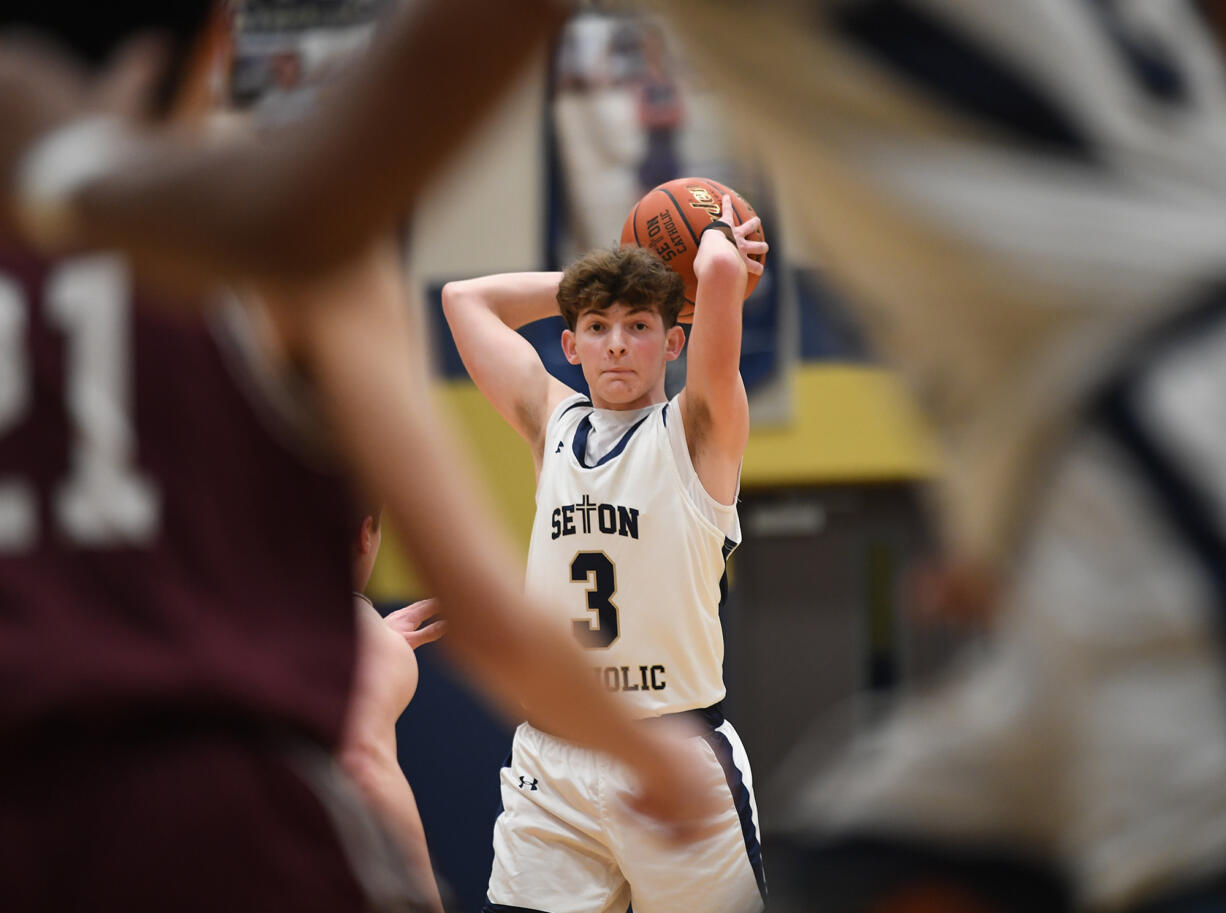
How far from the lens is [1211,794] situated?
3.37ft

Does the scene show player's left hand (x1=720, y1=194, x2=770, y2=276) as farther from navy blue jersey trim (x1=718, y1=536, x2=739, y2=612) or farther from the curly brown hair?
navy blue jersey trim (x1=718, y1=536, x2=739, y2=612)

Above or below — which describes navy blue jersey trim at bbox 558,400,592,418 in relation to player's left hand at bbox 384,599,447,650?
above

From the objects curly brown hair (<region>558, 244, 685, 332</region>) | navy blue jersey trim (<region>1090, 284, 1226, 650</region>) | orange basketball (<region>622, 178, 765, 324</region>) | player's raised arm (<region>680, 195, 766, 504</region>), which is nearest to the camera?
navy blue jersey trim (<region>1090, 284, 1226, 650</region>)

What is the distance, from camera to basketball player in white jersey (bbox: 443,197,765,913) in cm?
420

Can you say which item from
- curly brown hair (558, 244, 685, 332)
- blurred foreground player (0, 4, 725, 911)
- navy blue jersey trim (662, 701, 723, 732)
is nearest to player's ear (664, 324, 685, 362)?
curly brown hair (558, 244, 685, 332)

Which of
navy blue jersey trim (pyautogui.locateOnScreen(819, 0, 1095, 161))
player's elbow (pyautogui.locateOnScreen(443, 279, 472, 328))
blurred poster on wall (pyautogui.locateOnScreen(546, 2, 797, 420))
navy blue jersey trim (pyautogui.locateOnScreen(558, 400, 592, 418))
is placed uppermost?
blurred poster on wall (pyautogui.locateOnScreen(546, 2, 797, 420))

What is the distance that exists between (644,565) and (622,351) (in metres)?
0.66

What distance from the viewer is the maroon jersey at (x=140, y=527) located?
122 centimetres

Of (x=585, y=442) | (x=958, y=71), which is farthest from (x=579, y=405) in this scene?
(x=958, y=71)

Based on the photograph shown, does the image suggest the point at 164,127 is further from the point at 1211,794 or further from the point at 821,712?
the point at 821,712

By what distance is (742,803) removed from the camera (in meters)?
4.29

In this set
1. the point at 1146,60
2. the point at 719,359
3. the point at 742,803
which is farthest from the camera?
the point at 742,803

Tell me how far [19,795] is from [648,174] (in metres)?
7.59

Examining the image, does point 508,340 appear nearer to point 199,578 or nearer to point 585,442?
point 585,442
